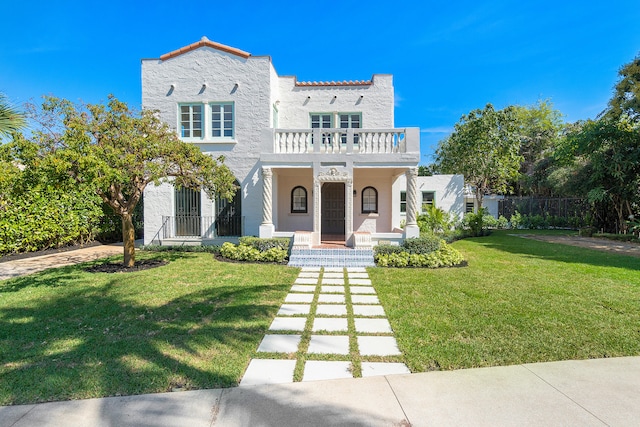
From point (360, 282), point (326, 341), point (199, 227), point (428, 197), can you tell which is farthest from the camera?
point (428, 197)

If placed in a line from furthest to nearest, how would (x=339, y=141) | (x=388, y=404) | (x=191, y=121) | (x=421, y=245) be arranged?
(x=191, y=121), (x=339, y=141), (x=421, y=245), (x=388, y=404)

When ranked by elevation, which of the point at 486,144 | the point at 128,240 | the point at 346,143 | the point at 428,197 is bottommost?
the point at 128,240

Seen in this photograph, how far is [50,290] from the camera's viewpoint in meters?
6.93

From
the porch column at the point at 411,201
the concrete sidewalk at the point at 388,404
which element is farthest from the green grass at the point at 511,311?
the porch column at the point at 411,201

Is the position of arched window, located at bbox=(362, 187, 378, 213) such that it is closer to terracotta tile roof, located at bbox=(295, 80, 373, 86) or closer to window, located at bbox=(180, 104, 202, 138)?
terracotta tile roof, located at bbox=(295, 80, 373, 86)

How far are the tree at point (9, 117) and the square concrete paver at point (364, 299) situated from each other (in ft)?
32.4

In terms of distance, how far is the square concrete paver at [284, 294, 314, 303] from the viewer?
6338mm

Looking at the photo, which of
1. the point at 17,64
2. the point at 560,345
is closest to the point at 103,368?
the point at 560,345

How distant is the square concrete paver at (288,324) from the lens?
4.82 meters

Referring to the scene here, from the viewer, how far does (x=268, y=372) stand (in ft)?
11.5

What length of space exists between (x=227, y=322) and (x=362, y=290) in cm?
327

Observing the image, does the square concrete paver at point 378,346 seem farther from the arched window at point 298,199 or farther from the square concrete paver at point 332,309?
the arched window at point 298,199

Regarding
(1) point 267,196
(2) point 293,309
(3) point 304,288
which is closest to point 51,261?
(1) point 267,196

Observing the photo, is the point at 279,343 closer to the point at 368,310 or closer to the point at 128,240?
the point at 368,310
